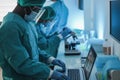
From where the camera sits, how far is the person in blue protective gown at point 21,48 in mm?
1313

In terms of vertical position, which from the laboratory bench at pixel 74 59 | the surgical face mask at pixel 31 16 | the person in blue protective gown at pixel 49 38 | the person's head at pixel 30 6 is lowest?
the laboratory bench at pixel 74 59

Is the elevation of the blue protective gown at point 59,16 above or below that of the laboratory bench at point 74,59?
above

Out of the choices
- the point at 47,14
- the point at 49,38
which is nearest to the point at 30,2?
the point at 47,14

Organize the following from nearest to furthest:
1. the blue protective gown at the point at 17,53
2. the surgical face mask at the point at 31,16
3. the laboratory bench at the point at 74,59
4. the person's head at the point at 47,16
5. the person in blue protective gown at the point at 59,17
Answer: the blue protective gown at the point at 17,53, the surgical face mask at the point at 31,16, the laboratory bench at the point at 74,59, the person's head at the point at 47,16, the person in blue protective gown at the point at 59,17

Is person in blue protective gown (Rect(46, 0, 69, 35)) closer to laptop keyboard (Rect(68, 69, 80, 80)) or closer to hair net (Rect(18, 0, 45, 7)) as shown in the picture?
laptop keyboard (Rect(68, 69, 80, 80))

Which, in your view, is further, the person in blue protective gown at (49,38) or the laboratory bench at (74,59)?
the person in blue protective gown at (49,38)

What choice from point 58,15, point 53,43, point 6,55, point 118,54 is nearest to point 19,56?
point 6,55

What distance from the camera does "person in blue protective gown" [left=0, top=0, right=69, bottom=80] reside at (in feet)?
4.31

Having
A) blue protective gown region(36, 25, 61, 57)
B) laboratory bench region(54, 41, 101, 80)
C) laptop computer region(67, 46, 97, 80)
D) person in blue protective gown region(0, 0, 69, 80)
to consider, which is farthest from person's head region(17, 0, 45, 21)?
blue protective gown region(36, 25, 61, 57)

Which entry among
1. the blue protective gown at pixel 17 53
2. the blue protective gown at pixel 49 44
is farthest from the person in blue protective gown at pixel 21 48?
the blue protective gown at pixel 49 44

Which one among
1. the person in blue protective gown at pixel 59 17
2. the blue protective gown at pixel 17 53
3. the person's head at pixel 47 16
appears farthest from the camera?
the person in blue protective gown at pixel 59 17

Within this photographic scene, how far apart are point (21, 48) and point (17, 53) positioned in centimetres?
4

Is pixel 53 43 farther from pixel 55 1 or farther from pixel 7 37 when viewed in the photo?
pixel 7 37

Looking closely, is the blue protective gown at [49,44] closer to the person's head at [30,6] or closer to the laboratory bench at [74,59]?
the laboratory bench at [74,59]
